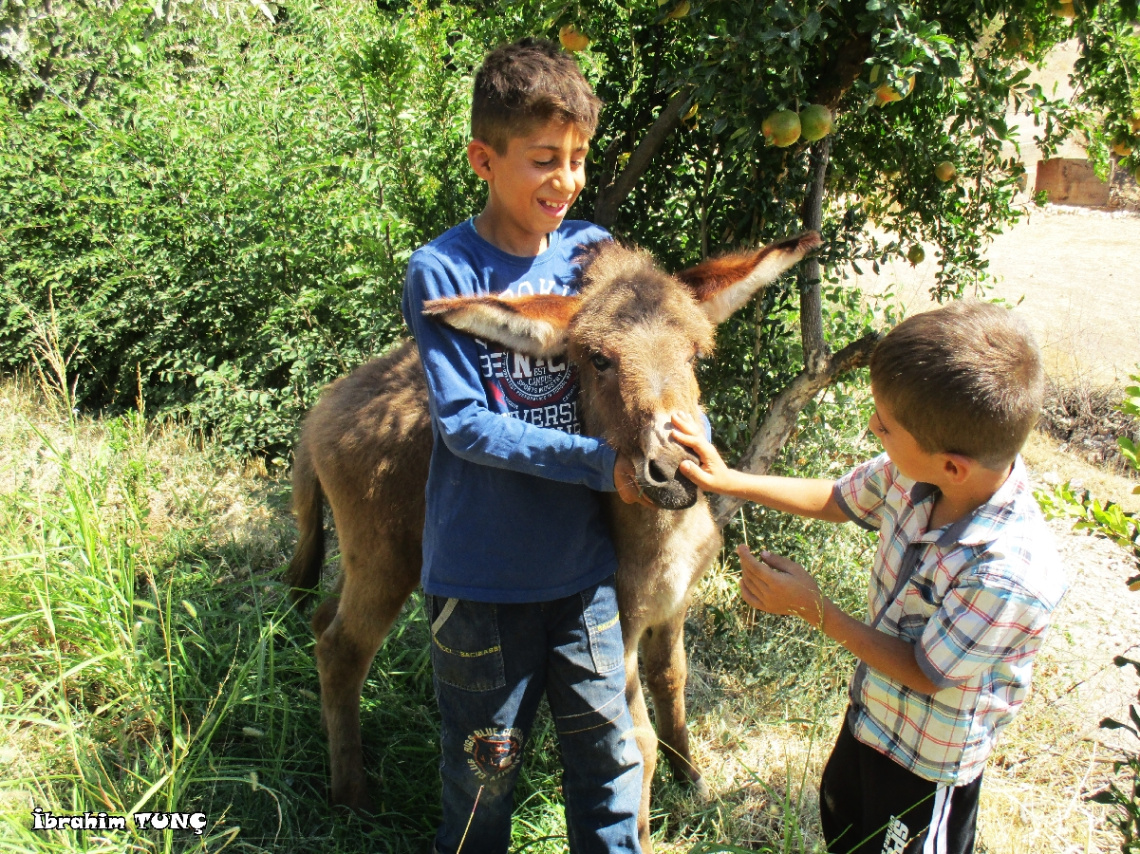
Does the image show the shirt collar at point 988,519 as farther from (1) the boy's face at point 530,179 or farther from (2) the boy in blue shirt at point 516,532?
(1) the boy's face at point 530,179

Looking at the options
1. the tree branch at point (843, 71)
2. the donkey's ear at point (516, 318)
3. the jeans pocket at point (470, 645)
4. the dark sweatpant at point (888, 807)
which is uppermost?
the tree branch at point (843, 71)

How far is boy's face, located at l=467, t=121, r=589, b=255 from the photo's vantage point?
2418mm

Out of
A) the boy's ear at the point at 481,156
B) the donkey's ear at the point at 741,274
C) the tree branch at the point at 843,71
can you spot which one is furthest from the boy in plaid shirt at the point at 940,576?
the tree branch at the point at 843,71

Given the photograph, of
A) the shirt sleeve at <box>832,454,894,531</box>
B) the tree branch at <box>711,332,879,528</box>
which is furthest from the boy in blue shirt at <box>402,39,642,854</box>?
the tree branch at <box>711,332,879,528</box>

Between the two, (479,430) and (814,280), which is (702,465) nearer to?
(479,430)

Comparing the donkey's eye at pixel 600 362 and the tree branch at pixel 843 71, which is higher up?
the tree branch at pixel 843 71

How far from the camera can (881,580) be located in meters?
2.52

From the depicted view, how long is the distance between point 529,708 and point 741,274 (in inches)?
66.0

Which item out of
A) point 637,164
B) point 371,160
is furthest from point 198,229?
point 637,164

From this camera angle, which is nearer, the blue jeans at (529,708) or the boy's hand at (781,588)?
the boy's hand at (781,588)

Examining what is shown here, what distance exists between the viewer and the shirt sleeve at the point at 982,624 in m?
2.02

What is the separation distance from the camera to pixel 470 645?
240 centimetres

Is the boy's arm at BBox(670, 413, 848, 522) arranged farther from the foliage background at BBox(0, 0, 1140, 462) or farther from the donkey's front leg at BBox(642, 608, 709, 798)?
the foliage background at BBox(0, 0, 1140, 462)

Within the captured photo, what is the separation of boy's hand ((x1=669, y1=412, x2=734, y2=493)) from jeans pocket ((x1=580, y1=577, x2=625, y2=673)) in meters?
0.51
